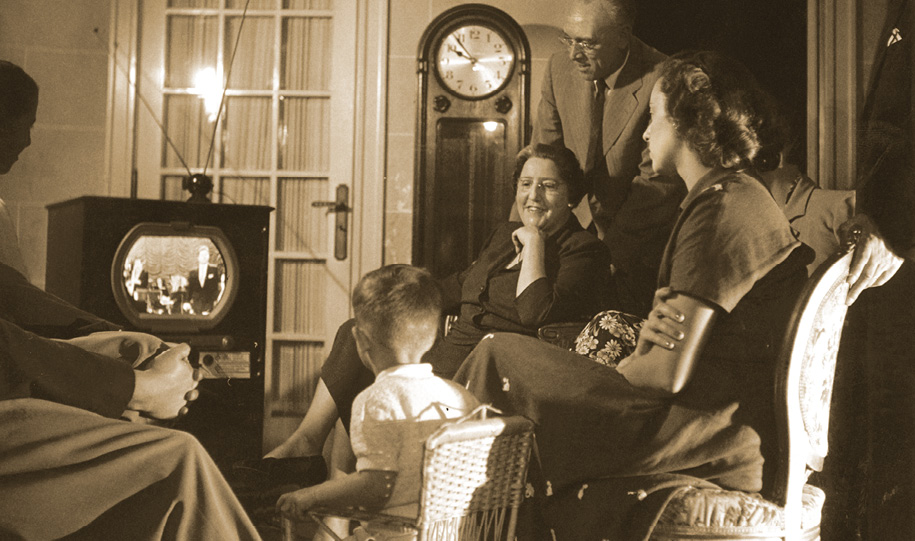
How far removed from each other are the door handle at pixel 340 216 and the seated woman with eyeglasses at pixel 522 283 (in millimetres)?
1264

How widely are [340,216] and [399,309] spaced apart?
89.3 inches

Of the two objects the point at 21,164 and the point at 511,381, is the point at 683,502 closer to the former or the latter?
the point at 511,381

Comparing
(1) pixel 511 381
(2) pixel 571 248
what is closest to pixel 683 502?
(1) pixel 511 381

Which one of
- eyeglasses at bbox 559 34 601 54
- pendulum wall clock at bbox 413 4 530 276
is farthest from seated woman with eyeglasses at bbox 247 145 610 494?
pendulum wall clock at bbox 413 4 530 276

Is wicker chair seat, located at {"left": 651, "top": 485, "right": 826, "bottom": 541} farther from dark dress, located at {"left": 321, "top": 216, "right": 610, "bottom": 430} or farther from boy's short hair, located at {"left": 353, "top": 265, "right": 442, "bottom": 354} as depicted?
dark dress, located at {"left": 321, "top": 216, "right": 610, "bottom": 430}

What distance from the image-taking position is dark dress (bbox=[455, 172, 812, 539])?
1321mm

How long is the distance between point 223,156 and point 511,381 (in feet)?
8.61

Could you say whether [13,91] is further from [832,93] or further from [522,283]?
[832,93]

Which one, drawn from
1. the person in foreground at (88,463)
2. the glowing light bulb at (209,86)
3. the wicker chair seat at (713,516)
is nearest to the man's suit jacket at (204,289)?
the person in foreground at (88,463)

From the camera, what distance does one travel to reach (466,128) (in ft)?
11.7

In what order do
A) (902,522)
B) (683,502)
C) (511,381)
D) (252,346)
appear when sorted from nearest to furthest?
(683,502) < (511,381) < (902,522) < (252,346)

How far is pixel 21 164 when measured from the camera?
3.55 metres

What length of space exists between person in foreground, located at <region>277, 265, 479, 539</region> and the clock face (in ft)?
7.47

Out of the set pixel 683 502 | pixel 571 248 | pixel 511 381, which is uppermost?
pixel 571 248
